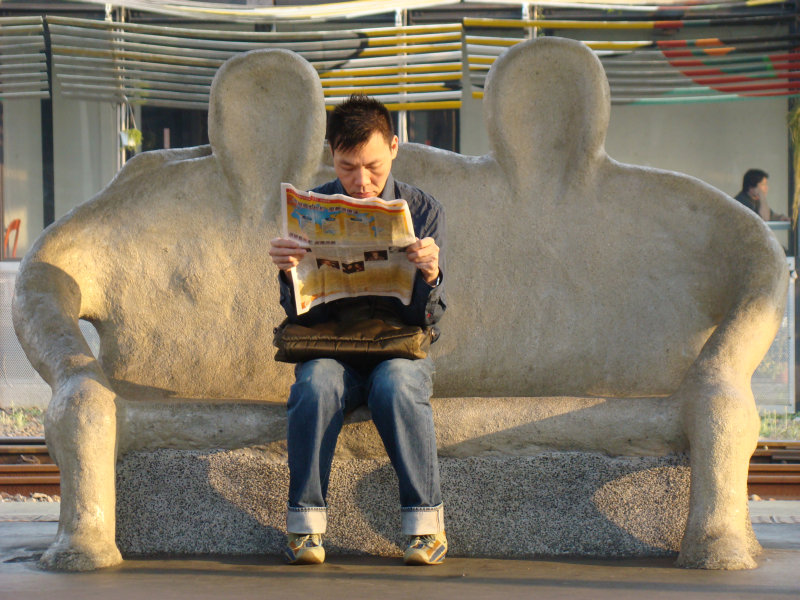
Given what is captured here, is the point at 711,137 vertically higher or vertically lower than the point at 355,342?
higher

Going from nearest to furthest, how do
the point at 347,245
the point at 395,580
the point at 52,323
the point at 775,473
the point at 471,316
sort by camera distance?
1. the point at 395,580
2. the point at 347,245
3. the point at 52,323
4. the point at 471,316
5. the point at 775,473

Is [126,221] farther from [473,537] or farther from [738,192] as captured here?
[738,192]

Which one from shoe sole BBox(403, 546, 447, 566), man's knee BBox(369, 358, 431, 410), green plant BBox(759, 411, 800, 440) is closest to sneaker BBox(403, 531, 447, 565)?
shoe sole BBox(403, 546, 447, 566)

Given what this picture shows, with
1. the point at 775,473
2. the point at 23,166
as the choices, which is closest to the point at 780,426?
the point at 775,473

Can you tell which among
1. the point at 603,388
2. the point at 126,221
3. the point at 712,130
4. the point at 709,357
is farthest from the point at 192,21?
the point at 709,357

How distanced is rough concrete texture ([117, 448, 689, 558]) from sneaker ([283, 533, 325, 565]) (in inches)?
10.5

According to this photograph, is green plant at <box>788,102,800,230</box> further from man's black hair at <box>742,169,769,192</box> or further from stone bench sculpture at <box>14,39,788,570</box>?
stone bench sculpture at <box>14,39,788,570</box>

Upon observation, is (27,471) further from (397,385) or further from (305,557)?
(397,385)

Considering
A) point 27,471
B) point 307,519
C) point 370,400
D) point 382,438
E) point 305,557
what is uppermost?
point 370,400

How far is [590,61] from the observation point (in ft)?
13.5

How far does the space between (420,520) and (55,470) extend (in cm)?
306

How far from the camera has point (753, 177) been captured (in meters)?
8.80

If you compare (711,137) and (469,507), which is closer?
(469,507)

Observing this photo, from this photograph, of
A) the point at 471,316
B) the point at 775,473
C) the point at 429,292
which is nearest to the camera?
the point at 429,292
